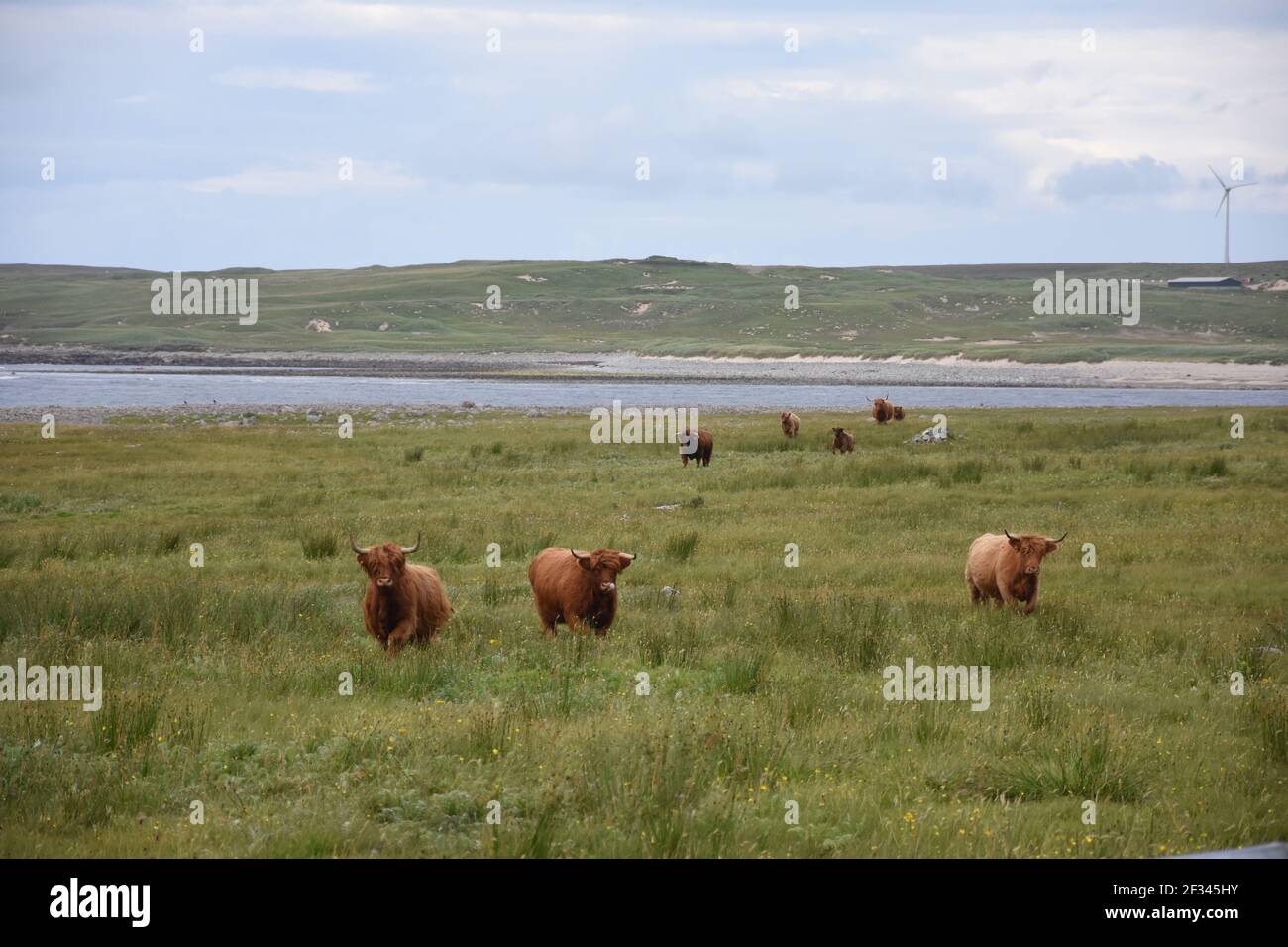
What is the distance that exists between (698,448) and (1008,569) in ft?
60.0

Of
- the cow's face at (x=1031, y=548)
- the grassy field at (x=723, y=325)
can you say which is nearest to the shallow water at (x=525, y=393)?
the grassy field at (x=723, y=325)

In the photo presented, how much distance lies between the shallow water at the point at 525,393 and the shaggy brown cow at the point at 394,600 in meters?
49.9

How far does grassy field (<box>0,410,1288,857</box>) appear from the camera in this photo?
6566 millimetres

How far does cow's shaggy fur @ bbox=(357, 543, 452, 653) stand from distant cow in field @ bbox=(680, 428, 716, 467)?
64.8 ft

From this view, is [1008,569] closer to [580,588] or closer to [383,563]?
[580,588]

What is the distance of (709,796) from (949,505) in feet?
57.2

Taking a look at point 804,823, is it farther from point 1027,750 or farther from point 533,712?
point 533,712

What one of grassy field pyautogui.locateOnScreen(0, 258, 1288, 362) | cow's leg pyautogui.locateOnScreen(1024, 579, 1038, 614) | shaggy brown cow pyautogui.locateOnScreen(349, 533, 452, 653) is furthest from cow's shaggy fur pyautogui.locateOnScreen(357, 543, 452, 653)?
grassy field pyautogui.locateOnScreen(0, 258, 1288, 362)

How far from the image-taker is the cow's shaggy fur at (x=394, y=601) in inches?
452

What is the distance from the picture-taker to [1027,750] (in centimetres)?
816

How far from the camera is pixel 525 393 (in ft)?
253
